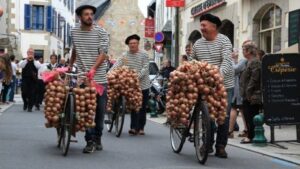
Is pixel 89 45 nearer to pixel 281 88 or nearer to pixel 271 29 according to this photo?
pixel 281 88

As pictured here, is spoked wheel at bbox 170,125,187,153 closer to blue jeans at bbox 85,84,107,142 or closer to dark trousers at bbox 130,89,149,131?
blue jeans at bbox 85,84,107,142

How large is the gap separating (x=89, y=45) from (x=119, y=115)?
3038mm

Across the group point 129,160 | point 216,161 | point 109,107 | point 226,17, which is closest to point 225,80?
point 216,161

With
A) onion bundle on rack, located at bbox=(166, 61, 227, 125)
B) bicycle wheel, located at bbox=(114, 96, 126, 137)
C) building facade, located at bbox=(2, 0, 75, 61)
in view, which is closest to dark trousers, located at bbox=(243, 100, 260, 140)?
bicycle wheel, located at bbox=(114, 96, 126, 137)

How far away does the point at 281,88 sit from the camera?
430 inches

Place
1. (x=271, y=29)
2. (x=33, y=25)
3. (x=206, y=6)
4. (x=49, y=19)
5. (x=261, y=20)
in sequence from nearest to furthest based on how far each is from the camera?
(x=271, y=29) → (x=261, y=20) → (x=206, y=6) → (x=33, y=25) → (x=49, y=19)

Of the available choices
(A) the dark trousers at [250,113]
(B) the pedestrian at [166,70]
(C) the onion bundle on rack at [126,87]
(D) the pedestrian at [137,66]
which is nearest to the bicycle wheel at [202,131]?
(A) the dark trousers at [250,113]

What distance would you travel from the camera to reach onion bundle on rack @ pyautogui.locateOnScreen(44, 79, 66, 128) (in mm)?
8680

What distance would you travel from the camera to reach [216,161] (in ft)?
28.0

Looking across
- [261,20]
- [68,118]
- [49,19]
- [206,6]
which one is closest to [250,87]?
[68,118]

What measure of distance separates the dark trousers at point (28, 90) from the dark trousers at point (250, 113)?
9.16 meters

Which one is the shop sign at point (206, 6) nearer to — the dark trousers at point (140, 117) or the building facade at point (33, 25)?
the dark trousers at point (140, 117)

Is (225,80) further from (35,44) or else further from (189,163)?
(35,44)

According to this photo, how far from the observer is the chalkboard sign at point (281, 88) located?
10.8m
